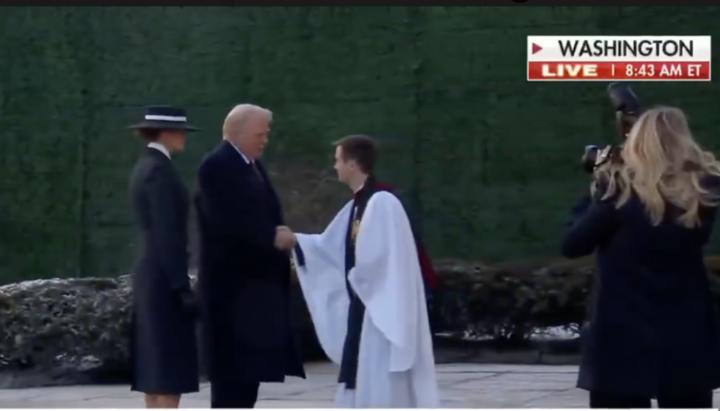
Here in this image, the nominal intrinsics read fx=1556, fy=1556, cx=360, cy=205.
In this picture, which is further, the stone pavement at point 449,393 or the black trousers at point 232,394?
the stone pavement at point 449,393

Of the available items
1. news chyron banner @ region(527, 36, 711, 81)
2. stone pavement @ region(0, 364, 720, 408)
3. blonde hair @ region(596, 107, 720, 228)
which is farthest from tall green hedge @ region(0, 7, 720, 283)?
blonde hair @ region(596, 107, 720, 228)

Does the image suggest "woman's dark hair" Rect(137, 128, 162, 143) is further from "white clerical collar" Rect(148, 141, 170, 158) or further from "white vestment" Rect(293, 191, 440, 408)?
"white vestment" Rect(293, 191, 440, 408)

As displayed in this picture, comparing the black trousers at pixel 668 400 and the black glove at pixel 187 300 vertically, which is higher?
the black glove at pixel 187 300

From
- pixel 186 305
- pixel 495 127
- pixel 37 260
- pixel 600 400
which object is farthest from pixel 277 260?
pixel 37 260

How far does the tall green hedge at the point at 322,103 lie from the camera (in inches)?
470

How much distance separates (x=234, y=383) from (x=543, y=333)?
16.4 ft

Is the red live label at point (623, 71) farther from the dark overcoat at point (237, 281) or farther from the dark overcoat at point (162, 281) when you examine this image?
the dark overcoat at point (162, 281)

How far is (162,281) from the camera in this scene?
6.98m

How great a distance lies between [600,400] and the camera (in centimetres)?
557

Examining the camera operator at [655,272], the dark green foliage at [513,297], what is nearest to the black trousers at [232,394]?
the camera operator at [655,272]

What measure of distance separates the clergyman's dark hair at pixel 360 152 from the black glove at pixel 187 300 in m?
0.96

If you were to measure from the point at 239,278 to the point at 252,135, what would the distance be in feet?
2.16

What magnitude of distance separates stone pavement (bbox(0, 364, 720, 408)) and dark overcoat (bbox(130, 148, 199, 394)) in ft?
7.37

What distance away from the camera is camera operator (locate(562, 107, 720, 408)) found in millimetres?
5469
